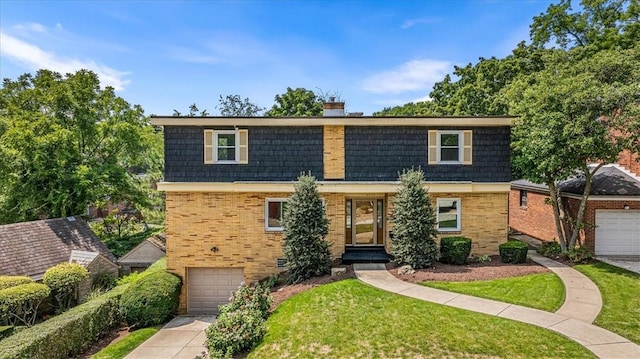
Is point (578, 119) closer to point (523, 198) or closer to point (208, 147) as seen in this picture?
point (523, 198)

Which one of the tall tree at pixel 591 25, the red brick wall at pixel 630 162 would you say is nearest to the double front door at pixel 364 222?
the red brick wall at pixel 630 162

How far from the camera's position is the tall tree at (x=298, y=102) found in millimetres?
43031

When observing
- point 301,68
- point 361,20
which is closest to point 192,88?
point 301,68

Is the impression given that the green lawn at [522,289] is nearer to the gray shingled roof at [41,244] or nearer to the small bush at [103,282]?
the small bush at [103,282]

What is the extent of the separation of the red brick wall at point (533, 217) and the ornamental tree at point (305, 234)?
12.7 m

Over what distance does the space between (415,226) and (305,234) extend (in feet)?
13.8

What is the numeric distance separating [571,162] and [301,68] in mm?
15825

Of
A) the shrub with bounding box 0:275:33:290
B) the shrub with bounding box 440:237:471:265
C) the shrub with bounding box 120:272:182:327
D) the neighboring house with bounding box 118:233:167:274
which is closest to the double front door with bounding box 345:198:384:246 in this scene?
the shrub with bounding box 440:237:471:265

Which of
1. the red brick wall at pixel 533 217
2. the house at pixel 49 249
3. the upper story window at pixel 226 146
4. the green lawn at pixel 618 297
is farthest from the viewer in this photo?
the red brick wall at pixel 533 217

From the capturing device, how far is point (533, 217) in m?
19.0

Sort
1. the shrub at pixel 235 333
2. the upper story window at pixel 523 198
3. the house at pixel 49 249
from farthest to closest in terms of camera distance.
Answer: the upper story window at pixel 523 198
the house at pixel 49 249
the shrub at pixel 235 333

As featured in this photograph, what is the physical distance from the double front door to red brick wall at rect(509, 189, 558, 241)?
9328 mm

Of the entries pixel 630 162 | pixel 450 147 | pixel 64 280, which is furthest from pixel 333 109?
pixel 630 162

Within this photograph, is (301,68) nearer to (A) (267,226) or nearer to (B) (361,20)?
(B) (361,20)
